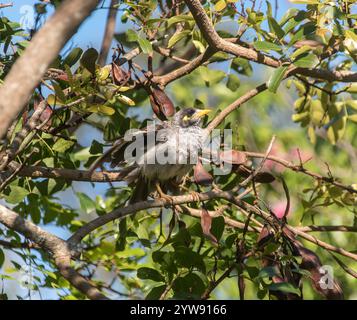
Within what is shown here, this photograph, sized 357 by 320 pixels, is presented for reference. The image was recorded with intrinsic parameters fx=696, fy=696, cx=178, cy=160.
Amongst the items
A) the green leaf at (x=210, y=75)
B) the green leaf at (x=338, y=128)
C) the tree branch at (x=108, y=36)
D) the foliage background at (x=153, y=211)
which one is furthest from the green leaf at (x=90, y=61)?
the green leaf at (x=338, y=128)

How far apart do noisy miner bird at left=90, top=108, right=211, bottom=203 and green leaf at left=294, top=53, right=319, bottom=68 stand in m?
0.94

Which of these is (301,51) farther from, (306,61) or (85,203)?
(85,203)

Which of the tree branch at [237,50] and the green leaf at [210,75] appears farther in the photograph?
the green leaf at [210,75]

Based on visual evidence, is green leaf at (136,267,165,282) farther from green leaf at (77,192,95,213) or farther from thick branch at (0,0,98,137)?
thick branch at (0,0,98,137)

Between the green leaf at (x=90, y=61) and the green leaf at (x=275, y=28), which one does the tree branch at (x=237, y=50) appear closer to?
the green leaf at (x=275, y=28)

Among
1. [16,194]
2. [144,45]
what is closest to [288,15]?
[144,45]

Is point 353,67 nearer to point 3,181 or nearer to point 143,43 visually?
point 143,43

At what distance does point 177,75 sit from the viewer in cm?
444

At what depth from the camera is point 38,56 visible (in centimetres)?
193

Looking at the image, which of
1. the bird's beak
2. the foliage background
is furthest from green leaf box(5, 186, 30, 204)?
the bird's beak

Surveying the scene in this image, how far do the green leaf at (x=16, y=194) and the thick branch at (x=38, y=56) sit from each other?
207cm

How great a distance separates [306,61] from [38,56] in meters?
2.18

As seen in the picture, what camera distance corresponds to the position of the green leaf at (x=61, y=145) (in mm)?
4090
